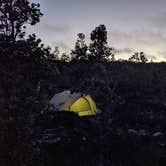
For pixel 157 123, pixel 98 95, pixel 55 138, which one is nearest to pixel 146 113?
pixel 157 123

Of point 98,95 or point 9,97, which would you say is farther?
point 98,95

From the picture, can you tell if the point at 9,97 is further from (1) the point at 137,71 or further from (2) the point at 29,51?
(1) the point at 137,71

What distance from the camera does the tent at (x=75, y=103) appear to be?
28672mm

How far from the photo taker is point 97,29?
2210 inches

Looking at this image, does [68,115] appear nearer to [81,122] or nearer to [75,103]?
[81,122]

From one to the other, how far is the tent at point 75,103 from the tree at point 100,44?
24868 mm

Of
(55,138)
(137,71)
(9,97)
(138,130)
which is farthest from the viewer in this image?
(137,71)

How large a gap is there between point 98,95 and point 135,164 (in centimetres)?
1714

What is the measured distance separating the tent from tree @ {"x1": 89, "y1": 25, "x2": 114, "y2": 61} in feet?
81.6

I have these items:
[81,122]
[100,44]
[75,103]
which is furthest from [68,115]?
[100,44]

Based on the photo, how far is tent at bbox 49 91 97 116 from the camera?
1129 inches

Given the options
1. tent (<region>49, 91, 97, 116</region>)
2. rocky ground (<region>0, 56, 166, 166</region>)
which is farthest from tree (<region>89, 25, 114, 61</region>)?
tent (<region>49, 91, 97, 116</region>)

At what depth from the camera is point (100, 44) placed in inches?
2180

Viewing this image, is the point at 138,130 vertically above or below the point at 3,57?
below
